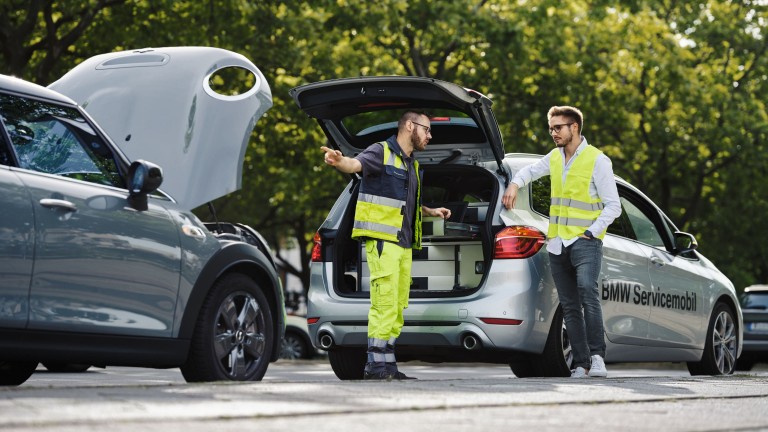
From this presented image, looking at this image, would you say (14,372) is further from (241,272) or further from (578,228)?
(578,228)

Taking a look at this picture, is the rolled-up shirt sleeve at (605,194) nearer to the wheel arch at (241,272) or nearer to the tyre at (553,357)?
the tyre at (553,357)

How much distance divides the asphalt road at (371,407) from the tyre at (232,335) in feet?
2.27

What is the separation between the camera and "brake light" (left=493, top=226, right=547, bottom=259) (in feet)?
29.5

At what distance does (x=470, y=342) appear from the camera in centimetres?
891

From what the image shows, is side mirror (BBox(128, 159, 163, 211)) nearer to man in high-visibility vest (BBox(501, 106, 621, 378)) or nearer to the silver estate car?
the silver estate car

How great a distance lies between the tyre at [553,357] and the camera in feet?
30.5

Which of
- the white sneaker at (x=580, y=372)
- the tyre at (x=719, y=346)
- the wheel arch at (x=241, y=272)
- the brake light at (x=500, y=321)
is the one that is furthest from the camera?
the tyre at (x=719, y=346)

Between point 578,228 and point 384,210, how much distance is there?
150 cm

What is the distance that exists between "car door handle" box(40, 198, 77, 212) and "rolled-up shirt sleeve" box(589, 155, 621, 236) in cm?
399

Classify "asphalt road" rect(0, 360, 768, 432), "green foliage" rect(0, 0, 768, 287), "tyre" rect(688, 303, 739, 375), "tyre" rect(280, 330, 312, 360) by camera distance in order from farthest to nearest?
"green foliage" rect(0, 0, 768, 287) → "tyre" rect(280, 330, 312, 360) → "tyre" rect(688, 303, 739, 375) → "asphalt road" rect(0, 360, 768, 432)

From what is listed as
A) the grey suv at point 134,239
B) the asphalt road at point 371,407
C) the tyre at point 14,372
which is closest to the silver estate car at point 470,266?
the grey suv at point 134,239


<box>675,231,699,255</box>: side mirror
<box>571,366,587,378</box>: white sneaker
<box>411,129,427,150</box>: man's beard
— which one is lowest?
<box>571,366,587,378</box>: white sneaker

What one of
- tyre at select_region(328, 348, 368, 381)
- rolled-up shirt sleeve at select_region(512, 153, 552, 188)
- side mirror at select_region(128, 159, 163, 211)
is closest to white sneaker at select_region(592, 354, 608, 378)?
rolled-up shirt sleeve at select_region(512, 153, 552, 188)

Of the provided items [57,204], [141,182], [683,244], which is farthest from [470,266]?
[57,204]
